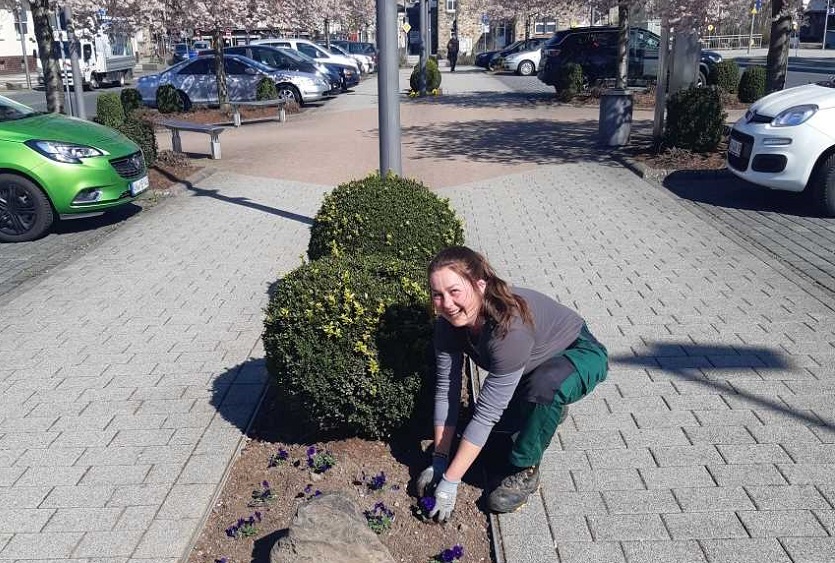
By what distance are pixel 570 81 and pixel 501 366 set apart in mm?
20957

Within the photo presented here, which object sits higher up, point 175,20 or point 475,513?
point 175,20

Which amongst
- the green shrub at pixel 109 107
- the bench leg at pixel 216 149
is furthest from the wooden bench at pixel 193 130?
the green shrub at pixel 109 107

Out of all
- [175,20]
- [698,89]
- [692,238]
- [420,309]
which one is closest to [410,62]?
[175,20]

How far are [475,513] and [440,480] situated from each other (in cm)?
21

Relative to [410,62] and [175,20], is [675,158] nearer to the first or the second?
[175,20]

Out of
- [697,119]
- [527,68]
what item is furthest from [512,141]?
[527,68]

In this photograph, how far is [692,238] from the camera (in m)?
8.26

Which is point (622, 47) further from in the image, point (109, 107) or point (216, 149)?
point (109, 107)

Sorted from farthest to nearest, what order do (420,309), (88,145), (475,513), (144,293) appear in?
(88,145)
(144,293)
(420,309)
(475,513)

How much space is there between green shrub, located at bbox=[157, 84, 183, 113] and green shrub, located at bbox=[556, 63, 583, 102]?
10416mm

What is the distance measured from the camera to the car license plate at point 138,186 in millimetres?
9492

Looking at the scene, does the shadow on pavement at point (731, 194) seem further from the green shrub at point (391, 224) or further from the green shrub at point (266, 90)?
the green shrub at point (266, 90)

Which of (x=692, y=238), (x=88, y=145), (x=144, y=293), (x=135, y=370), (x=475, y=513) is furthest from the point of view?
(x=88, y=145)

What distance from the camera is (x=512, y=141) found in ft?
51.7
